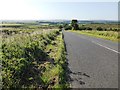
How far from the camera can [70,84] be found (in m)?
7.12

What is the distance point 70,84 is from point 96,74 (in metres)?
1.76

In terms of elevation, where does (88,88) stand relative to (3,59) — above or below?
below

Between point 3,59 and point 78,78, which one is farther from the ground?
point 3,59

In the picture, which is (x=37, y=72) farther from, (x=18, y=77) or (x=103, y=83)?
(x=103, y=83)

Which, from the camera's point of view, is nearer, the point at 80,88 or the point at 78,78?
the point at 80,88

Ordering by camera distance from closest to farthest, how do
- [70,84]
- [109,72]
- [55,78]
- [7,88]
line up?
1. [7,88]
2. [70,84]
3. [55,78]
4. [109,72]

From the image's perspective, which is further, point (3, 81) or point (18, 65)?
point (18, 65)

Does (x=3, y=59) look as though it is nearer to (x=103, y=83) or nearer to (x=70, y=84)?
(x=70, y=84)

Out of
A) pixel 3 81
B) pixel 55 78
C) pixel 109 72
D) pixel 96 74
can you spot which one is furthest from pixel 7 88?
pixel 109 72

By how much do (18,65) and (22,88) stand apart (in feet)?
6.04

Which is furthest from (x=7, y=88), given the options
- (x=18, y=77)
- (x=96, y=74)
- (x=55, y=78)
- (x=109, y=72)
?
(x=109, y=72)

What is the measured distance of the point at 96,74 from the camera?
28.0 ft

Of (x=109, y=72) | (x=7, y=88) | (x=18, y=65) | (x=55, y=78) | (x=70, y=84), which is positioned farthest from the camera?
(x=109, y=72)

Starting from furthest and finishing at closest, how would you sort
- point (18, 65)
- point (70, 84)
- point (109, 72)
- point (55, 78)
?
point (109, 72), point (18, 65), point (55, 78), point (70, 84)
